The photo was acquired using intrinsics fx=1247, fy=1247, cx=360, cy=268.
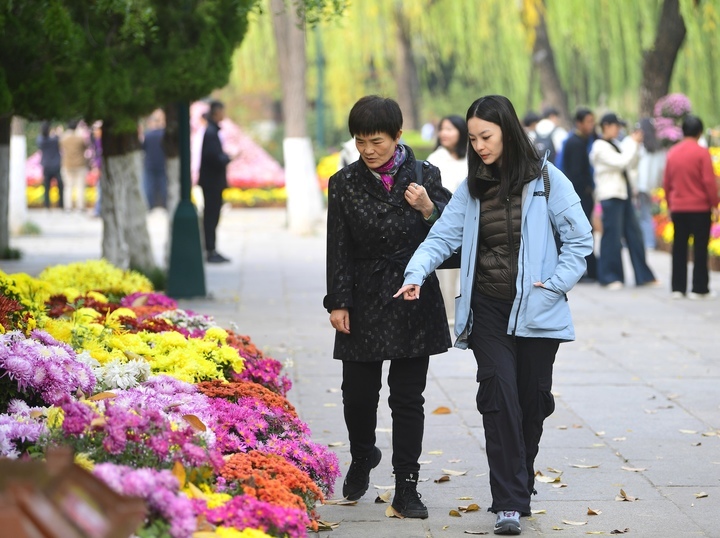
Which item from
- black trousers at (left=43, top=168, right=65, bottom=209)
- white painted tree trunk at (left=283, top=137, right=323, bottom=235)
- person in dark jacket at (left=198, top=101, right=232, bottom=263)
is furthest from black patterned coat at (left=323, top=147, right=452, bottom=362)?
black trousers at (left=43, top=168, right=65, bottom=209)

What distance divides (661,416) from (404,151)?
3037mm

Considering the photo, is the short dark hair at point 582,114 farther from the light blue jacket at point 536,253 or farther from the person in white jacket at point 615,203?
the light blue jacket at point 536,253

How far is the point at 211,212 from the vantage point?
1661 centimetres

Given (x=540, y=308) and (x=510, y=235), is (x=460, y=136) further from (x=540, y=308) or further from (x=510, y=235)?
(x=540, y=308)

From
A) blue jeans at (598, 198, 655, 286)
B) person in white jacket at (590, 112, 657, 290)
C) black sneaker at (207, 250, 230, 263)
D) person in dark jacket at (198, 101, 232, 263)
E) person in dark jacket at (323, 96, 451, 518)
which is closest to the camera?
person in dark jacket at (323, 96, 451, 518)

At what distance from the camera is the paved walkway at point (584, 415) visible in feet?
17.7

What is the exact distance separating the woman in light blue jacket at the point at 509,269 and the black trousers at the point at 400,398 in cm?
29

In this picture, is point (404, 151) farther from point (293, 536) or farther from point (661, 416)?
point (661, 416)

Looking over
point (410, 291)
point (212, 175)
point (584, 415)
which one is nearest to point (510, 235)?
point (410, 291)

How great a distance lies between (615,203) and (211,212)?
5529mm

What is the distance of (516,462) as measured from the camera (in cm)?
518

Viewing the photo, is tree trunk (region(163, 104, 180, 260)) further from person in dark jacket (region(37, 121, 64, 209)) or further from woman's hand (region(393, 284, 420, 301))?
person in dark jacket (region(37, 121, 64, 209))

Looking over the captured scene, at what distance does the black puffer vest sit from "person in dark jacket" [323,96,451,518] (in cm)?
24

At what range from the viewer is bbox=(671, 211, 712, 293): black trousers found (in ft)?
42.4
